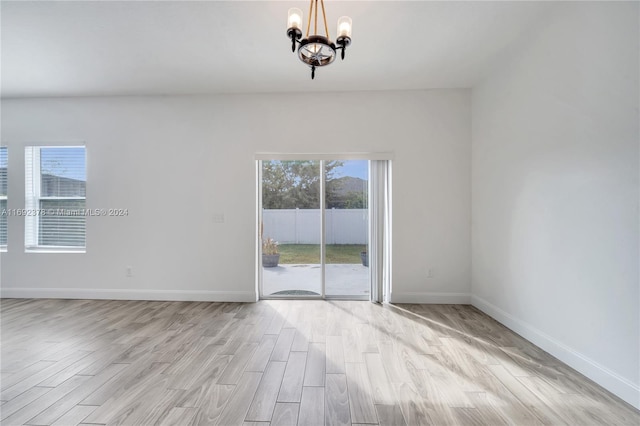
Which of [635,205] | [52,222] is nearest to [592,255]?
[635,205]

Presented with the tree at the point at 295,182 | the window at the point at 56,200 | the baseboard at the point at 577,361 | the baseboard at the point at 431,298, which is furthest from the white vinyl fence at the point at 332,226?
the window at the point at 56,200

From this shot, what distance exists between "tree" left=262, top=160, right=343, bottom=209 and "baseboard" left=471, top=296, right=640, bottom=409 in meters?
2.63

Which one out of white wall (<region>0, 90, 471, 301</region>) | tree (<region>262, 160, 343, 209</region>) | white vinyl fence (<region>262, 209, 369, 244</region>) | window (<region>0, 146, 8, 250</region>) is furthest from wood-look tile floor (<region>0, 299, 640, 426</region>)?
tree (<region>262, 160, 343, 209</region>)

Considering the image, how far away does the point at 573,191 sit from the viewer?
7.65 feet

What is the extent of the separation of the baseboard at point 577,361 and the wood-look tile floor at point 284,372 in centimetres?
7

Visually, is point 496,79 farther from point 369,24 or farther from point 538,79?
point 369,24

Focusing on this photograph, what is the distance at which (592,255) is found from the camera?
2.17 meters

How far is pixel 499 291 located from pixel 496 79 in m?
2.46

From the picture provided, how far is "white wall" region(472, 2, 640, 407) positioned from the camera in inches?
76.0

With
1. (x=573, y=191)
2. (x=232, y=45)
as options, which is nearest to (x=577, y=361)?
(x=573, y=191)

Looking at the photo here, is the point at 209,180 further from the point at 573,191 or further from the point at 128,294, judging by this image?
the point at 573,191

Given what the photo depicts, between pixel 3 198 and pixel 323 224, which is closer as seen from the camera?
pixel 323 224

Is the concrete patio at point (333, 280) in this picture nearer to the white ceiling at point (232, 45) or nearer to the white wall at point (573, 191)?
the white wall at point (573, 191)

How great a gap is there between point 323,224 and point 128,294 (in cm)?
300
